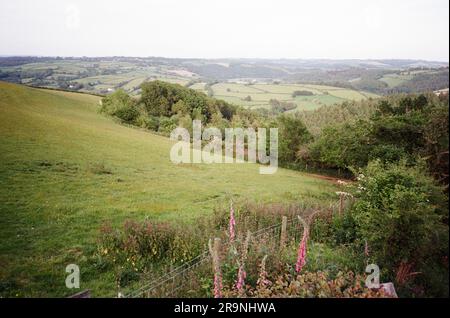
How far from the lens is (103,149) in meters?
26.8

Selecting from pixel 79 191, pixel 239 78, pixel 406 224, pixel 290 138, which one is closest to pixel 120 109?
pixel 290 138

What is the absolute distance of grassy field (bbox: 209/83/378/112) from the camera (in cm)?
10475

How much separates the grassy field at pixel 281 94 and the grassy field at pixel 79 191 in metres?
71.2

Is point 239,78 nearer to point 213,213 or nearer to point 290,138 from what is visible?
point 290,138

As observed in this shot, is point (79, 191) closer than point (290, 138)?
Yes

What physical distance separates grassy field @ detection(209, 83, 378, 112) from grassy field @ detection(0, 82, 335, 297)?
234 feet

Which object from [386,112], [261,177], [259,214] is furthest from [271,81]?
[259,214]

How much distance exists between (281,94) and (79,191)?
116888 millimetres

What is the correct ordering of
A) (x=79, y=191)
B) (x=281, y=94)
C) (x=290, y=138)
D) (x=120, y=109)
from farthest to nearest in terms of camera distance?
(x=281, y=94), (x=120, y=109), (x=290, y=138), (x=79, y=191)

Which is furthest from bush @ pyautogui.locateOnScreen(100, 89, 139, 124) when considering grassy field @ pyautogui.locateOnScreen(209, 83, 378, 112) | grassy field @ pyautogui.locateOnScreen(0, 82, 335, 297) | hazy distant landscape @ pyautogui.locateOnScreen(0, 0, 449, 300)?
grassy field @ pyautogui.locateOnScreen(209, 83, 378, 112)

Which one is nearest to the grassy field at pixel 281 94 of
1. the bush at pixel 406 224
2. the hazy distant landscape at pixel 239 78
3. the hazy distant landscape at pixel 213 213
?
the hazy distant landscape at pixel 239 78

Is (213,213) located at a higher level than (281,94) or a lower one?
lower

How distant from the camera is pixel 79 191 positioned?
53.1 feet
